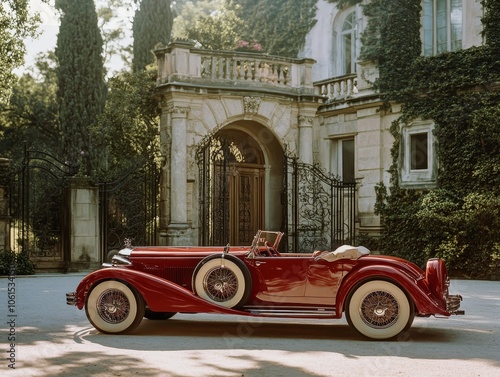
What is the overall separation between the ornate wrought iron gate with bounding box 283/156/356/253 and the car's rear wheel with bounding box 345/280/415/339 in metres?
11.6

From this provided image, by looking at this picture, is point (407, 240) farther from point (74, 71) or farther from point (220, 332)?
point (74, 71)

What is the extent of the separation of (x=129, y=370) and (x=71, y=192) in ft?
38.0

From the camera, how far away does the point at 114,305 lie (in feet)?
29.3

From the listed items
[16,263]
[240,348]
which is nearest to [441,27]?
[16,263]

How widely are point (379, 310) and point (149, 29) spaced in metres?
22.5

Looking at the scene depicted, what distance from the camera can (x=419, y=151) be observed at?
1959 cm

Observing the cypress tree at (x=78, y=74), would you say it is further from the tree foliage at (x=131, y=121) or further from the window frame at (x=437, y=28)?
the window frame at (x=437, y=28)

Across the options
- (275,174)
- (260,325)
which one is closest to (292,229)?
(275,174)

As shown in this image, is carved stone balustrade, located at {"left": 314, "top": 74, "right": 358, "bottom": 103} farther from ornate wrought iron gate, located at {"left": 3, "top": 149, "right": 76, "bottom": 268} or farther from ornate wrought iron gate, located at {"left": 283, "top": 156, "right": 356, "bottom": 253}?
ornate wrought iron gate, located at {"left": 3, "top": 149, "right": 76, "bottom": 268}

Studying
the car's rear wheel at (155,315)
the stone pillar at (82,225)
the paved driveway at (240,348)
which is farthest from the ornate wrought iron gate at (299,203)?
the car's rear wheel at (155,315)

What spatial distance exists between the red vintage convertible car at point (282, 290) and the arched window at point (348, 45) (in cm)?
1574

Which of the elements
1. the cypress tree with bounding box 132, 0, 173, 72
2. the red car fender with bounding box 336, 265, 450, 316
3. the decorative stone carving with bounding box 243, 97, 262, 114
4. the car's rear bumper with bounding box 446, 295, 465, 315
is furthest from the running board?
the cypress tree with bounding box 132, 0, 173, 72

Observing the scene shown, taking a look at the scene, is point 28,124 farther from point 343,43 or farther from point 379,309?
point 379,309

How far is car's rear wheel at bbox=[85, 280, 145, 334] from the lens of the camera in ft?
29.1
